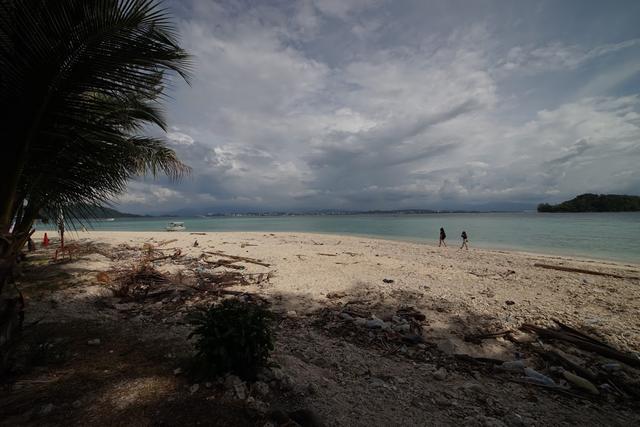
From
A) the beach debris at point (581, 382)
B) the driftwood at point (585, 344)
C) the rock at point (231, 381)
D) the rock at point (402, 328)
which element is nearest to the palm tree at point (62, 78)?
the rock at point (231, 381)

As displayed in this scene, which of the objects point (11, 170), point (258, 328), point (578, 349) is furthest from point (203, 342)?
point (578, 349)

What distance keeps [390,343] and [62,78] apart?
18.5 ft

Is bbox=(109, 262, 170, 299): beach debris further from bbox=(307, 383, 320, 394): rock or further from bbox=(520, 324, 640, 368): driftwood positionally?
bbox=(520, 324, 640, 368): driftwood

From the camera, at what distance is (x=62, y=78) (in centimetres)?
236

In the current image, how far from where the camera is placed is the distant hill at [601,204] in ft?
243

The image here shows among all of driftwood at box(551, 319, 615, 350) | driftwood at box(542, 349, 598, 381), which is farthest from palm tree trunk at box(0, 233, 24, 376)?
driftwood at box(551, 319, 615, 350)

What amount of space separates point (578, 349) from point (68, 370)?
7763 millimetres

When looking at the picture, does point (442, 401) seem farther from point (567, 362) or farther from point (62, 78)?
point (62, 78)

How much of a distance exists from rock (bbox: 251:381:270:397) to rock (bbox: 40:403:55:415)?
1.77 meters

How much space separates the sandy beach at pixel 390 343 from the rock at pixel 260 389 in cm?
12

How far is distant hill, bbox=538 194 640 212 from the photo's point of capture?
7412cm

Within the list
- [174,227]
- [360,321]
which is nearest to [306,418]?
[360,321]

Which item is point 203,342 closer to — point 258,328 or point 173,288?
point 258,328

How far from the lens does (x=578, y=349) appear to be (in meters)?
4.55
